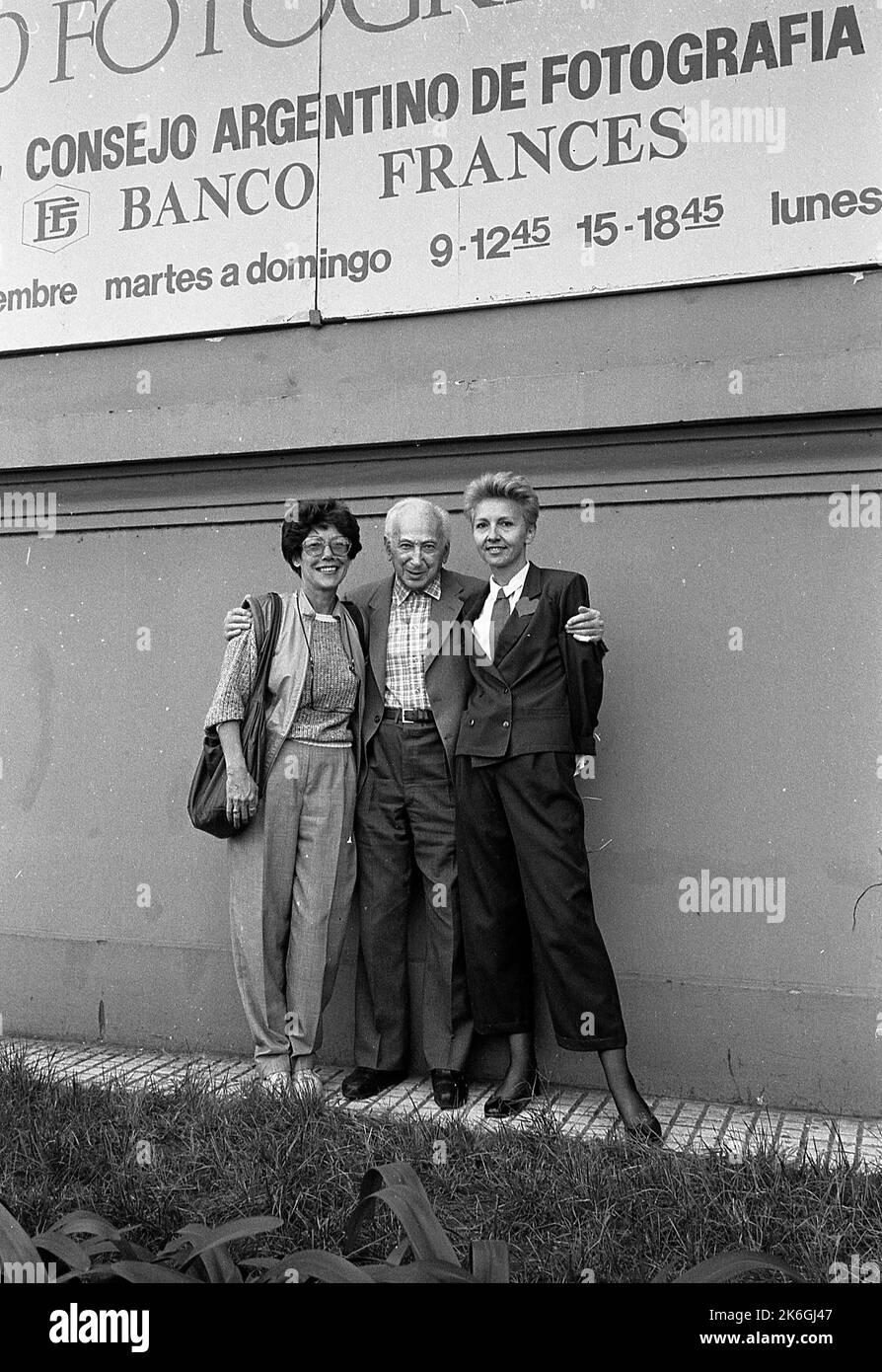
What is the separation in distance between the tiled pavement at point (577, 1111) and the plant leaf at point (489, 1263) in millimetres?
1458

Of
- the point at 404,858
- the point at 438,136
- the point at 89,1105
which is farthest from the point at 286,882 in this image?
the point at 438,136

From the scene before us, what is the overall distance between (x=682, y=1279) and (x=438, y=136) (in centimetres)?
429

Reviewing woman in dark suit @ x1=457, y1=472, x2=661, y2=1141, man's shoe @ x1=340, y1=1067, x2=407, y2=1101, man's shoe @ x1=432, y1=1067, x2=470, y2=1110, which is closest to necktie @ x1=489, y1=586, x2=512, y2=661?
woman in dark suit @ x1=457, y1=472, x2=661, y2=1141

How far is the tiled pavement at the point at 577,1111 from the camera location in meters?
3.81

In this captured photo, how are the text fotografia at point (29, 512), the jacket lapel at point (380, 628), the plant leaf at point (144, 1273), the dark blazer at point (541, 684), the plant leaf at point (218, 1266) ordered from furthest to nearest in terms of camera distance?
1. the text fotografia at point (29, 512)
2. the jacket lapel at point (380, 628)
3. the dark blazer at point (541, 684)
4. the plant leaf at point (218, 1266)
5. the plant leaf at point (144, 1273)

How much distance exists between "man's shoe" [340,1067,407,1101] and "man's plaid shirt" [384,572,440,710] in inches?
54.3

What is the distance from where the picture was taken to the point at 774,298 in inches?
179

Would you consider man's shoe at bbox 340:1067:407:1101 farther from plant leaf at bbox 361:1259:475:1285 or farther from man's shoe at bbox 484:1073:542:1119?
plant leaf at bbox 361:1259:475:1285

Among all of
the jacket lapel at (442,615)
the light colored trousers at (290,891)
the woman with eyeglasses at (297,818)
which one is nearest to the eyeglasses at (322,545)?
the woman with eyeglasses at (297,818)

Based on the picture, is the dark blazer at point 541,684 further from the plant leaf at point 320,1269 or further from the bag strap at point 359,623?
the plant leaf at point 320,1269

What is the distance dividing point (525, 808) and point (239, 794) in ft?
3.47

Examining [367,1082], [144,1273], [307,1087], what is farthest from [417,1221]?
[367,1082]

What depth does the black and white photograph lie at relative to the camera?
14.2 feet
